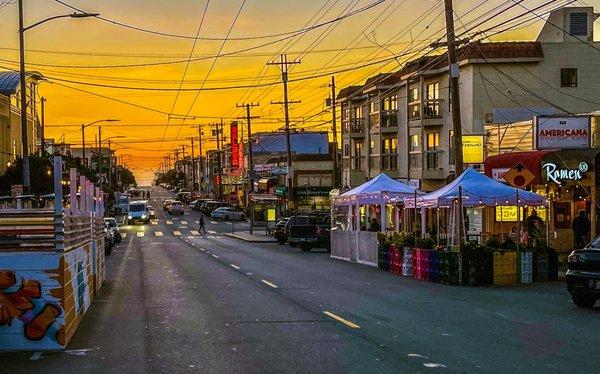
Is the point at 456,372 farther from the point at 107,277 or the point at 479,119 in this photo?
the point at 479,119

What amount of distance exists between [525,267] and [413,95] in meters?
28.6

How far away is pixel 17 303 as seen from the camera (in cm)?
1166

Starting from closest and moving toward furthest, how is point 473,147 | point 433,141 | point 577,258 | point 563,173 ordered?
point 577,258, point 563,173, point 473,147, point 433,141

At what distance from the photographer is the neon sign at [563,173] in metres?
28.0

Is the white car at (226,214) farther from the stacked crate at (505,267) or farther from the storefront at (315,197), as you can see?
the stacked crate at (505,267)

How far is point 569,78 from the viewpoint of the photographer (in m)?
43.2

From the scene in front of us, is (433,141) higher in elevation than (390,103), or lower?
lower

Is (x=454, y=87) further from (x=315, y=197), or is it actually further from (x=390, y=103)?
(x=315, y=197)

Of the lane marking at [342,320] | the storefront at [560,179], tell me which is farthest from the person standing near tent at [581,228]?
the lane marking at [342,320]

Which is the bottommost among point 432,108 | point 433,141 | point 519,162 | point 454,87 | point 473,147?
point 519,162

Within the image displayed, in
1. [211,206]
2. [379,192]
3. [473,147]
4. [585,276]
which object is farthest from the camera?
[211,206]

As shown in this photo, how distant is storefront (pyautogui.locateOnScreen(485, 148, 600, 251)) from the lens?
2792 cm

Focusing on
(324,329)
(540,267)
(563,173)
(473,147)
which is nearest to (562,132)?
(563,173)

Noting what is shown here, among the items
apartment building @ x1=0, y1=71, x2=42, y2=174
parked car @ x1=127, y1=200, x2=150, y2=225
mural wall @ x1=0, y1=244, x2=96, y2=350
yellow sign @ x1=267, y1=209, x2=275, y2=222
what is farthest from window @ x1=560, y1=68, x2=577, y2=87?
parked car @ x1=127, y1=200, x2=150, y2=225
